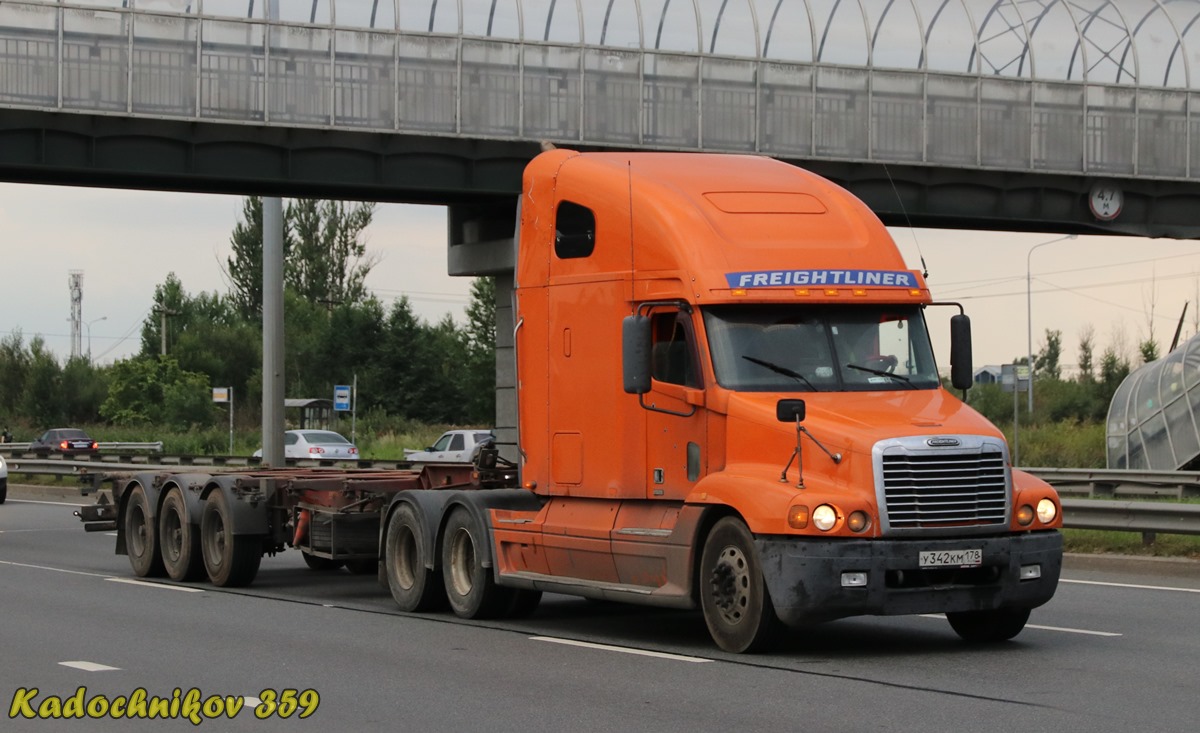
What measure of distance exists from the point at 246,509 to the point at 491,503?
14.4ft

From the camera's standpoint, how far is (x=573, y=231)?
1428 cm

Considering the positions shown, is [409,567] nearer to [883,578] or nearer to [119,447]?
[883,578]

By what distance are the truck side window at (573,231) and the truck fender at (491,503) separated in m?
2.01

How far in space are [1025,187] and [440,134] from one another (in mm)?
12362

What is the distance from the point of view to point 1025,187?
36.3 metres

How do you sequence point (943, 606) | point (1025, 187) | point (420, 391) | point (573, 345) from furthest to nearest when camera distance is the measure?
point (420, 391) < point (1025, 187) < point (573, 345) < point (943, 606)

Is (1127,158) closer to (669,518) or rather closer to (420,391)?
(669,518)

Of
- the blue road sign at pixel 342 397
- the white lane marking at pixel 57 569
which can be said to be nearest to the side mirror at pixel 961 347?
the white lane marking at pixel 57 569

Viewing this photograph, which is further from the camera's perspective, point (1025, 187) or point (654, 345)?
point (1025, 187)


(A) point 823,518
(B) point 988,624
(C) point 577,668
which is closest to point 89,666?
(C) point 577,668

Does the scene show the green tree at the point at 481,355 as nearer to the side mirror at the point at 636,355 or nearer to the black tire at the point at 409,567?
the black tire at the point at 409,567

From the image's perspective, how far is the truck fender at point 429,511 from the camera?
15.3 m

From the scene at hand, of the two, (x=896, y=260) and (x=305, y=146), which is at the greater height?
(x=305, y=146)

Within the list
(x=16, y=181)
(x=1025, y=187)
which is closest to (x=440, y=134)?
(x=16, y=181)
